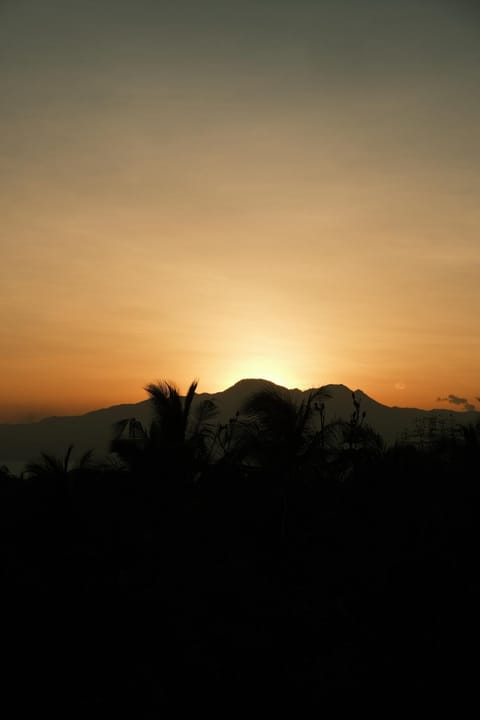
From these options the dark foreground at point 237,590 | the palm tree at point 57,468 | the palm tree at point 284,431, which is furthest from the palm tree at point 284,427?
the palm tree at point 57,468

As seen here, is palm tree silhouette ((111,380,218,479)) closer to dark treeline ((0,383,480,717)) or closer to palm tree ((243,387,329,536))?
dark treeline ((0,383,480,717))

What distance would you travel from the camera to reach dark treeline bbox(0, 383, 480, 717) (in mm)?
11469

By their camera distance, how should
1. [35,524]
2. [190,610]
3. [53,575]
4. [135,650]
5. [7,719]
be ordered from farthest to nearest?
[35,524] < [53,575] < [190,610] < [135,650] < [7,719]

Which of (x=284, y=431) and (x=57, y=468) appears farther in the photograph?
(x=57, y=468)

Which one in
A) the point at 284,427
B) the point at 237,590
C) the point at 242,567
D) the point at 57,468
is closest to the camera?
the point at 237,590

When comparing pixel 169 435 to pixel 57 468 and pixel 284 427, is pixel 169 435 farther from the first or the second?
pixel 284 427

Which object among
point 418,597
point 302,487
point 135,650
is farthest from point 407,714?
point 302,487

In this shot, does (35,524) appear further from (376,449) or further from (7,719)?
(376,449)

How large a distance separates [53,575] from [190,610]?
3.97m

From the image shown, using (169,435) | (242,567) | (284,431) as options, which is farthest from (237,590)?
(169,435)

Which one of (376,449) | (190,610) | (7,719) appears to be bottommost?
(7,719)

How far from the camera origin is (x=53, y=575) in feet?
52.1

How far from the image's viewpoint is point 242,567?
16906 mm

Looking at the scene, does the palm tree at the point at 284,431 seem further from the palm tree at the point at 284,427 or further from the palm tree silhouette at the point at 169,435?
the palm tree silhouette at the point at 169,435
